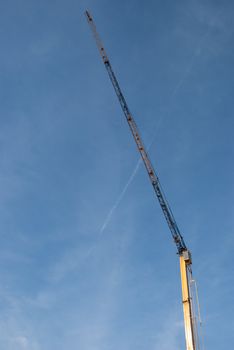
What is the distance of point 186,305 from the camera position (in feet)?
197

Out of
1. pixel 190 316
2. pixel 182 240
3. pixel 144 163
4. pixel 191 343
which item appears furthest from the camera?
pixel 144 163

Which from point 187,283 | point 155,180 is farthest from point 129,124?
point 187,283

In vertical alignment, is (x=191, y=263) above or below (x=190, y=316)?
above

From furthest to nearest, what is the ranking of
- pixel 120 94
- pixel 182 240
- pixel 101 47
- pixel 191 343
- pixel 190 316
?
pixel 101 47
pixel 120 94
pixel 182 240
pixel 190 316
pixel 191 343

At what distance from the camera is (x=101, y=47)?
102625mm

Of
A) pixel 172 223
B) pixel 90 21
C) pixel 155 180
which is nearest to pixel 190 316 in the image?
pixel 172 223

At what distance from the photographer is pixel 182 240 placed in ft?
228

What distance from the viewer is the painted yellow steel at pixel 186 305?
180 feet

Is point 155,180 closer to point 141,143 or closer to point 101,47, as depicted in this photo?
point 141,143

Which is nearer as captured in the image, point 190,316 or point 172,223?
point 190,316

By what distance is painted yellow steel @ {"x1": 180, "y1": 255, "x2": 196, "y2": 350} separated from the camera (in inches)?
2157

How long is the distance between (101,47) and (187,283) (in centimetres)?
6433

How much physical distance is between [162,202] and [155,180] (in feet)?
17.6

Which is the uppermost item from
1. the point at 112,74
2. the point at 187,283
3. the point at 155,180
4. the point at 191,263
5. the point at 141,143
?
the point at 112,74
